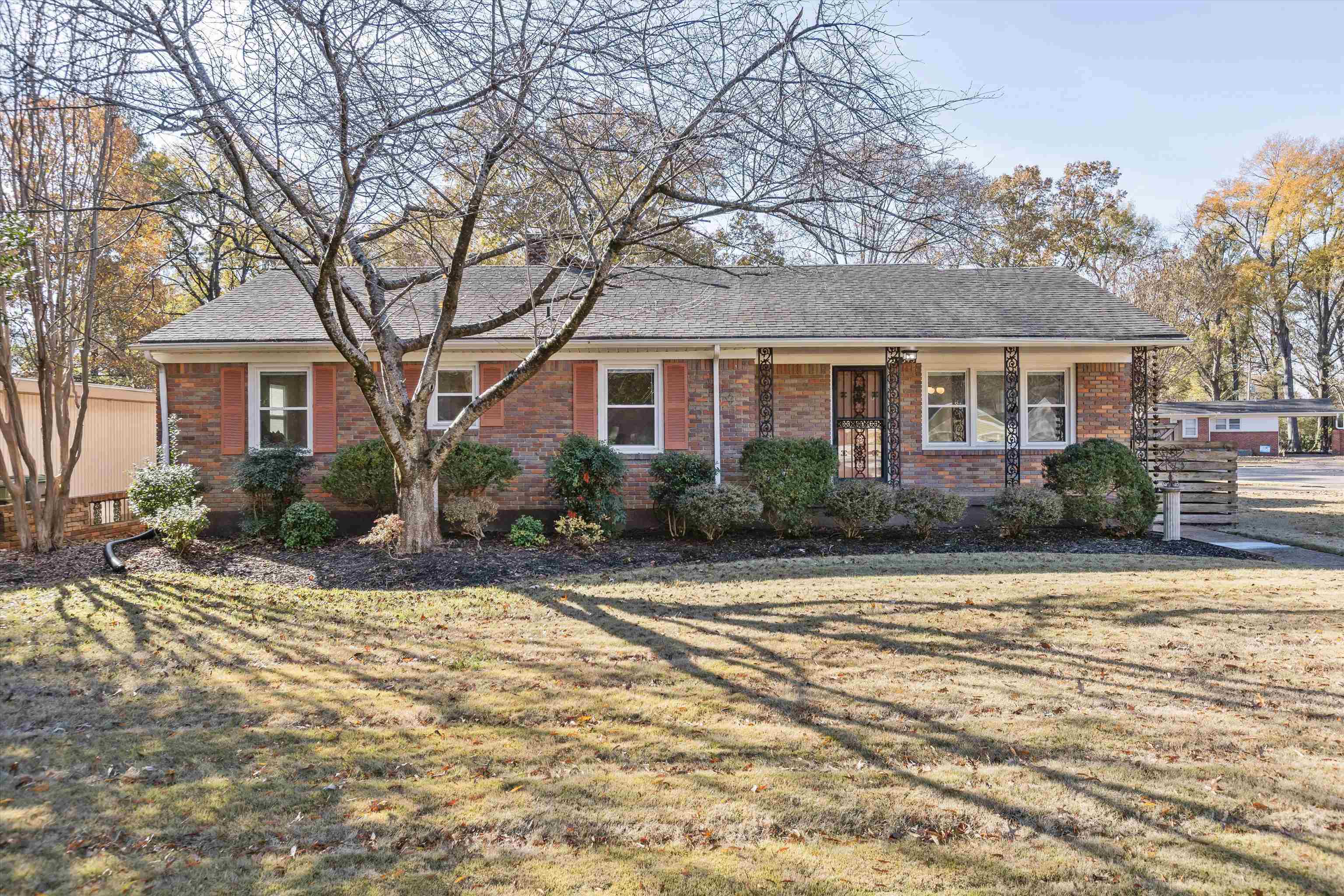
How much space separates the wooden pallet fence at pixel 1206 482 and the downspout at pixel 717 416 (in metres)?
7.11

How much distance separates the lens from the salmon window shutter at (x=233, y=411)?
12320mm

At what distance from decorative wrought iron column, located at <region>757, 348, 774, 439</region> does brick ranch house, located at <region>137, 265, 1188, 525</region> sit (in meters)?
0.03

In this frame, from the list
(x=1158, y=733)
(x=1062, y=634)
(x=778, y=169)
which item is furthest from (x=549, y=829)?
(x=778, y=169)

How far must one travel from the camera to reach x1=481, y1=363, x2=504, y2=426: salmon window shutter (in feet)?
41.0

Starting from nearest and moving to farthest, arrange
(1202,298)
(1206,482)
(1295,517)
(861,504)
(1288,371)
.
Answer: (861,504) → (1206,482) → (1295,517) → (1202,298) → (1288,371)

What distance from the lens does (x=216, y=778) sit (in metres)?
3.65

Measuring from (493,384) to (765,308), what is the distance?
4.74 meters

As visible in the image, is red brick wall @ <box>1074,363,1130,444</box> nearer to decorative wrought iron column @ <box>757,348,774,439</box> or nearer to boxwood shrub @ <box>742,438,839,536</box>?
boxwood shrub @ <box>742,438,839,536</box>

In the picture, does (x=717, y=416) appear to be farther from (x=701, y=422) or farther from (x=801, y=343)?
(x=801, y=343)

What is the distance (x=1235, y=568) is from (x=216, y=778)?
10233 mm

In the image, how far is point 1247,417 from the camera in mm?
40969

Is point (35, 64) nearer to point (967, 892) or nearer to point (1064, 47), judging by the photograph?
point (967, 892)

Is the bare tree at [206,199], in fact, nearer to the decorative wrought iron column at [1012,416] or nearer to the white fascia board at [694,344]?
the white fascia board at [694,344]

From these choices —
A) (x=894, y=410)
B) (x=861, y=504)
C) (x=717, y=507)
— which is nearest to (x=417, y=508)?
(x=717, y=507)
